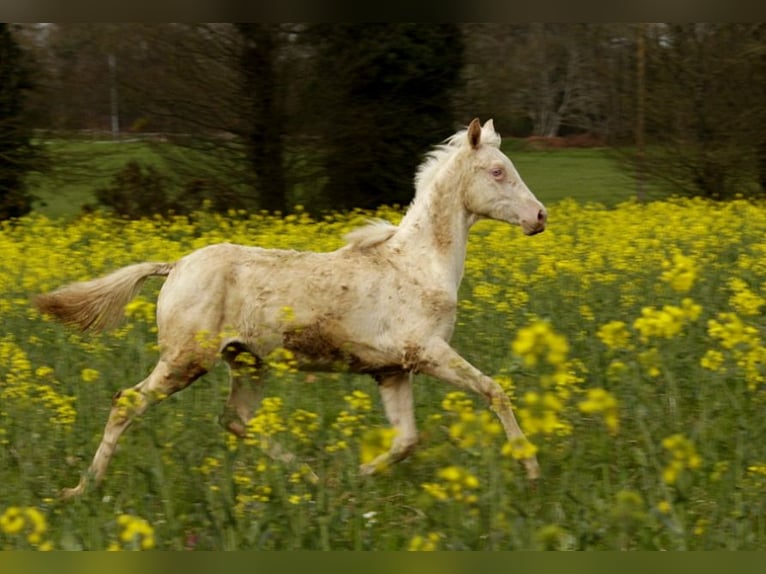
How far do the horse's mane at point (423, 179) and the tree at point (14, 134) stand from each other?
10.9 metres

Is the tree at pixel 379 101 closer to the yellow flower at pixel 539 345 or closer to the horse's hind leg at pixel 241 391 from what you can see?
the horse's hind leg at pixel 241 391

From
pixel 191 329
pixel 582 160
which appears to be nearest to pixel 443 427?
pixel 191 329

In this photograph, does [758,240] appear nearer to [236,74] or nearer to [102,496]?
[236,74]

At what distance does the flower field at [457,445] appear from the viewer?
517cm

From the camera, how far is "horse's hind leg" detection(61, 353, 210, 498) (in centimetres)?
636

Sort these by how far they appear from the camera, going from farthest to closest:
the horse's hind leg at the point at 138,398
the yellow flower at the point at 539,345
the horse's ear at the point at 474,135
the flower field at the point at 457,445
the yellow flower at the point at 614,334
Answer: the horse's ear at the point at 474,135, the horse's hind leg at the point at 138,398, the flower field at the point at 457,445, the yellow flower at the point at 614,334, the yellow flower at the point at 539,345

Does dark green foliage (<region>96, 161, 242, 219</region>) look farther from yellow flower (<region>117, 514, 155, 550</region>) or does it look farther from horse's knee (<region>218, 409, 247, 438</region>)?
yellow flower (<region>117, 514, 155, 550</region>)

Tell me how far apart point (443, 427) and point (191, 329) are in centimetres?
144

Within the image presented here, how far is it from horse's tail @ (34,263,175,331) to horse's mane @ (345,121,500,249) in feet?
3.14

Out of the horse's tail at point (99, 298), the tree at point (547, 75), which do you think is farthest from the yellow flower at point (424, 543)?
the tree at point (547, 75)

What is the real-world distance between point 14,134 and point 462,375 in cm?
1184

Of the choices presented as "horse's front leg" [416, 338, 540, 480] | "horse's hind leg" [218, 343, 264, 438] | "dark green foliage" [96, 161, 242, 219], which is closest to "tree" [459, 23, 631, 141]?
"dark green foliage" [96, 161, 242, 219]

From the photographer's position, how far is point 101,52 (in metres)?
18.7

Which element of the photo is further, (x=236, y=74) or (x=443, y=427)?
(x=236, y=74)
